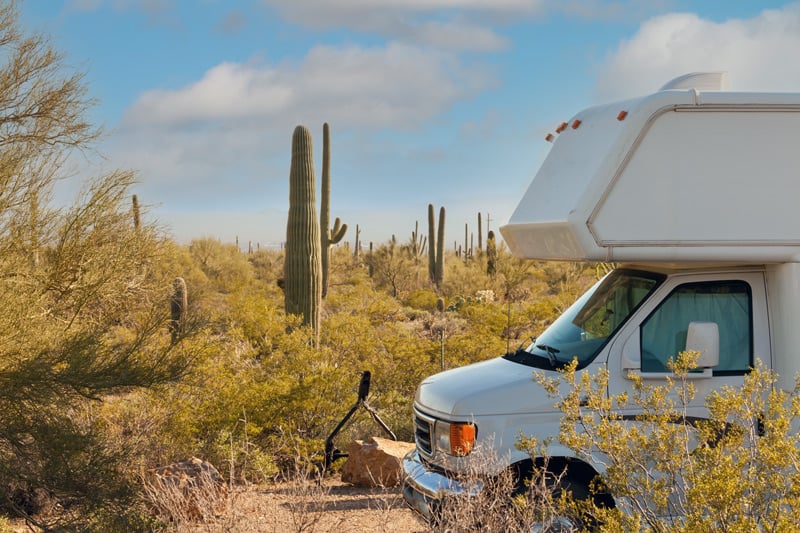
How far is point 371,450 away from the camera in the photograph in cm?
942

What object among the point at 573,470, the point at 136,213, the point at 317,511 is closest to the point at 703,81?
the point at 573,470

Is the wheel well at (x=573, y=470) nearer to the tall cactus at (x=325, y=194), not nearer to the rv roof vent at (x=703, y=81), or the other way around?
the rv roof vent at (x=703, y=81)

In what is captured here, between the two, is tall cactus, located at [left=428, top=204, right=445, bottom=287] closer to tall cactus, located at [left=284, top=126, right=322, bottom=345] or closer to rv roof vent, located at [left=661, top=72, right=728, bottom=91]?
tall cactus, located at [left=284, top=126, right=322, bottom=345]

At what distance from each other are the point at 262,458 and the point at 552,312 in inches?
234

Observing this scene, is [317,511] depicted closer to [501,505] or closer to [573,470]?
[501,505]

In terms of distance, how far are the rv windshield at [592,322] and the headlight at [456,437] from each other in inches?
30.0

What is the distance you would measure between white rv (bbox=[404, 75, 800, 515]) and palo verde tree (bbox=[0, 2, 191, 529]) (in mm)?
4494

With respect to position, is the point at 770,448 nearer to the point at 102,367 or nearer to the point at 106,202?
the point at 102,367

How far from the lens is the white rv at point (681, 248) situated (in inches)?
228

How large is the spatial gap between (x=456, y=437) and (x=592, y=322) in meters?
1.34

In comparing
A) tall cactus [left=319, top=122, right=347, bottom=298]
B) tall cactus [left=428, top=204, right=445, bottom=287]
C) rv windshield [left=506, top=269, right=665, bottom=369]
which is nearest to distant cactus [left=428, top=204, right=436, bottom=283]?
tall cactus [left=428, top=204, right=445, bottom=287]

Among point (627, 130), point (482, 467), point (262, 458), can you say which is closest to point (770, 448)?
point (482, 467)

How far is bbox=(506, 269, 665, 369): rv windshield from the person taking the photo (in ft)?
20.1

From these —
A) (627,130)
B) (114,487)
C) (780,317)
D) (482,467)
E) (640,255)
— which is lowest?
(114,487)
